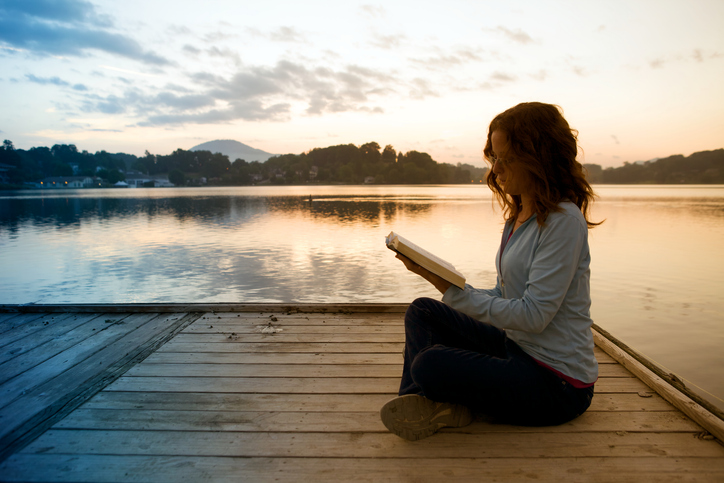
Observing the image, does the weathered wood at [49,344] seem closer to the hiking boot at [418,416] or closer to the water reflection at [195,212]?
the hiking boot at [418,416]

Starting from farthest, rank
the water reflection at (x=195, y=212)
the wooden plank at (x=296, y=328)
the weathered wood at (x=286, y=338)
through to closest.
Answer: the water reflection at (x=195, y=212)
the wooden plank at (x=296, y=328)
the weathered wood at (x=286, y=338)

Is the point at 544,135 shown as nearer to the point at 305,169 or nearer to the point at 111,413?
the point at 111,413

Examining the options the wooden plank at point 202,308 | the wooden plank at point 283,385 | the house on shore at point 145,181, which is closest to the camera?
the wooden plank at point 283,385

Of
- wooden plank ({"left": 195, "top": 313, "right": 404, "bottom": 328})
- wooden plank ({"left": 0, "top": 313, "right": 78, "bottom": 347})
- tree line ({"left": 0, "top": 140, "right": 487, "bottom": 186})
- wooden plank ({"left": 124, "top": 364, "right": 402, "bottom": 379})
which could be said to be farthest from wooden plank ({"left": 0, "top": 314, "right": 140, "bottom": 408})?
tree line ({"left": 0, "top": 140, "right": 487, "bottom": 186})

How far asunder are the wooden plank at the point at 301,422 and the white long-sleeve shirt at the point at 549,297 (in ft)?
1.43

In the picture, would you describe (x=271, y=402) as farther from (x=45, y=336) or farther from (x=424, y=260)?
(x=45, y=336)

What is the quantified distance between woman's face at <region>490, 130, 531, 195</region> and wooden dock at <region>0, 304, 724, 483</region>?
118 cm

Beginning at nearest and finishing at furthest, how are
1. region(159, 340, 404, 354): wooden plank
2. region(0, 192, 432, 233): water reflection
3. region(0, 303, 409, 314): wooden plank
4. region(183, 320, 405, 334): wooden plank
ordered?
1. region(159, 340, 404, 354): wooden plank
2. region(183, 320, 405, 334): wooden plank
3. region(0, 303, 409, 314): wooden plank
4. region(0, 192, 432, 233): water reflection

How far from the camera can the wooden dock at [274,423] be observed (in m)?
1.76

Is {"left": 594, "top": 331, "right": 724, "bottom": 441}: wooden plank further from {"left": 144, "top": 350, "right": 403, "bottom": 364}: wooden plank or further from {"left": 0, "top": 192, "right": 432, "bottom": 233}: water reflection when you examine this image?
{"left": 0, "top": 192, "right": 432, "bottom": 233}: water reflection

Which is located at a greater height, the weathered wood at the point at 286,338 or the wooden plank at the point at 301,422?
the weathered wood at the point at 286,338

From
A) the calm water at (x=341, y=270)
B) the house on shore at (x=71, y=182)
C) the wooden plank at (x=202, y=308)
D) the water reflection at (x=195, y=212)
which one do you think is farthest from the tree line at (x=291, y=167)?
the wooden plank at (x=202, y=308)

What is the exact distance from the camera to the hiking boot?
6.20 feet

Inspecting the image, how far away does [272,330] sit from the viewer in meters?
3.53
